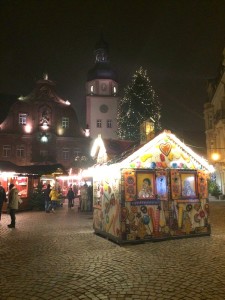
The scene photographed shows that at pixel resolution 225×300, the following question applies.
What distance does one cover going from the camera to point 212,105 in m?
37.6

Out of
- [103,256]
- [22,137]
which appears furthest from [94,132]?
[103,256]

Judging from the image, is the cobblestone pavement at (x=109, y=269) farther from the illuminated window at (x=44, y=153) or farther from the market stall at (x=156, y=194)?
the illuminated window at (x=44, y=153)

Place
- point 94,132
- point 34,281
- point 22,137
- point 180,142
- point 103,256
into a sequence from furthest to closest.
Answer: point 94,132, point 22,137, point 180,142, point 103,256, point 34,281

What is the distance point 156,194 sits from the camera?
10492 mm

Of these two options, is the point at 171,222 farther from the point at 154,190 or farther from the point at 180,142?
the point at 180,142

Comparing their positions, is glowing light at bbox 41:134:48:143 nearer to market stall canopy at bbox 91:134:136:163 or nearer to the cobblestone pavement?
market stall canopy at bbox 91:134:136:163

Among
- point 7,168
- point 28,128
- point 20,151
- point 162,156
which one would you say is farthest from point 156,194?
point 28,128

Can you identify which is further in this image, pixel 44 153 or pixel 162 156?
pixel 44 153

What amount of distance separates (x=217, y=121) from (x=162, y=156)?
82.1 ft

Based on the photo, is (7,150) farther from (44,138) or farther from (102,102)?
(102,102)

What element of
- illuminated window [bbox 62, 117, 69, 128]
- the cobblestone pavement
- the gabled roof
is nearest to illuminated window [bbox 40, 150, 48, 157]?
illuminated window [bbox 62, 117, 69, 128]

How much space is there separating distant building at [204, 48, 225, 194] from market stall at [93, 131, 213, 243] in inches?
682

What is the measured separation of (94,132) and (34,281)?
148 feet

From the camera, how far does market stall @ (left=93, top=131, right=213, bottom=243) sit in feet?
32.9
